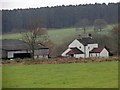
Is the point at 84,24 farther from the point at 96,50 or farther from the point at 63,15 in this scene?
the point at 96,50

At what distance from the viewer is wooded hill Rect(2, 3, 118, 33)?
2911 inches

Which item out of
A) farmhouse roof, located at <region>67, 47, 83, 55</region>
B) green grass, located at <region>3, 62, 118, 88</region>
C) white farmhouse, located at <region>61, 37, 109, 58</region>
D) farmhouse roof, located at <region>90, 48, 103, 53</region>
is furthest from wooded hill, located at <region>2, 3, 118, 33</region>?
green grass, located at <region>3, 62, 118, 88</region>

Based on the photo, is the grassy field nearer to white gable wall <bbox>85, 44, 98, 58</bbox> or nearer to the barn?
white gable wall <bbox>85, 44, 98, 58</bbox>

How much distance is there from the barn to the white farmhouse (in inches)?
142

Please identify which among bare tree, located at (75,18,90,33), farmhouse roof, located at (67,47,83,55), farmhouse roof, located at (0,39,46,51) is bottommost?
farmhouse roof, located at (67,47,83,55)

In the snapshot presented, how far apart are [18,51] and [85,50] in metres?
10.9

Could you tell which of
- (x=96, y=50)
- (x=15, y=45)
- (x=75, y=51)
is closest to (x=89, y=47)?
(x=96, y=50)

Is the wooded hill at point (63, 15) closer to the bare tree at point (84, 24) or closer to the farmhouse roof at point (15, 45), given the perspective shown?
the bare tree at point (84, 24)

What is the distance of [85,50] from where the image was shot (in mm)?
48312

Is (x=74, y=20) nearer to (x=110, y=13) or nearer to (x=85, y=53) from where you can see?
(x=110, y=13)

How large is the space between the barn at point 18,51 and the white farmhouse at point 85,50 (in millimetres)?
3599

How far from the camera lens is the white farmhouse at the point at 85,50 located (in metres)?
44.8

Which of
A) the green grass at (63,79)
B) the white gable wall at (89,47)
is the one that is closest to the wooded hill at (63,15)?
the white gable wall at (89,47)

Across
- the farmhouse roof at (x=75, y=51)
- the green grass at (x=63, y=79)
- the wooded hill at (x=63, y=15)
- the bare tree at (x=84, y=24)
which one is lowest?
the green grass at (x=63, y=79)
